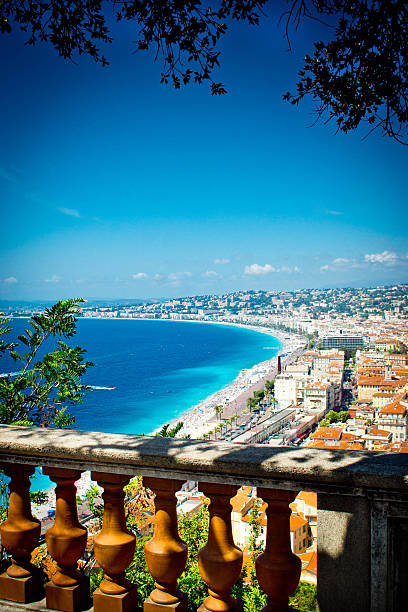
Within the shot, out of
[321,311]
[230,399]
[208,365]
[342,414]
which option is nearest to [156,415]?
[230,399]

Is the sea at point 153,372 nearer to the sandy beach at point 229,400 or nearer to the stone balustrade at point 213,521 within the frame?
the sandy beach at point 229,400

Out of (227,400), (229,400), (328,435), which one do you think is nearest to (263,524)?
(328,435)

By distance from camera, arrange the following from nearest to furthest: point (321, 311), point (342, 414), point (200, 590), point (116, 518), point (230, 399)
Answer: point (116, 518)
point (200, 590)
point (342, 414)
point (230, 399)
point (321, 311)

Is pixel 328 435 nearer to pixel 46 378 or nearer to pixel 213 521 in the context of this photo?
pixel 46 378

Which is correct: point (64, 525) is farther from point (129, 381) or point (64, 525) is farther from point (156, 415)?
point (129, 381)

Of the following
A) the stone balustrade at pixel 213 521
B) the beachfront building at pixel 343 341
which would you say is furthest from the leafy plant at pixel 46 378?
the beachfront building at pixel 343 341

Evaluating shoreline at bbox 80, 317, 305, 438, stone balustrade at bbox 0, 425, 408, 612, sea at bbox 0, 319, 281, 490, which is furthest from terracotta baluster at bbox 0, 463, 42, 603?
shoreline at bbox 80, 317, 305, 438
